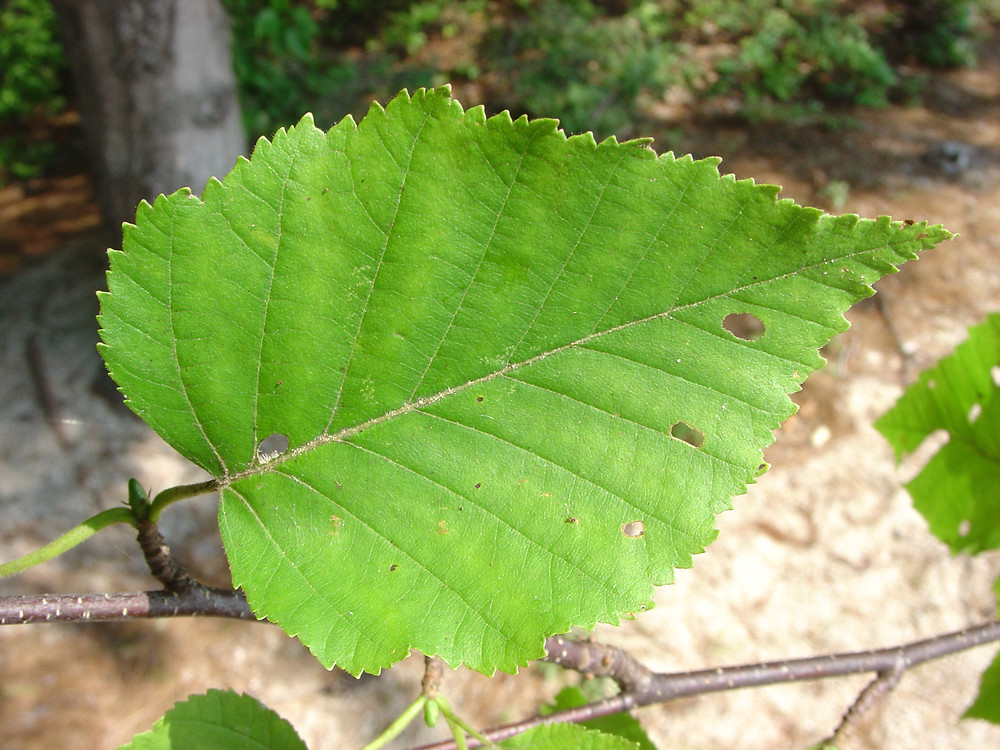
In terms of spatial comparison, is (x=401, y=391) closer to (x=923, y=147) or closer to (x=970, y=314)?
(x=970, y=314)

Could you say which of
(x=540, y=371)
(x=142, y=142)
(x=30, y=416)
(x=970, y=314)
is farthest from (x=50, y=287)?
(x=970, y=314)

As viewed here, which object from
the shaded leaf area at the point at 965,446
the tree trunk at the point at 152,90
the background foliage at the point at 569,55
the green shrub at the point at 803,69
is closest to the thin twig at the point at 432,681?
the shaded leaf area at the point at 965,446

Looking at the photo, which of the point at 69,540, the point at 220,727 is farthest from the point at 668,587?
the point at 69,540

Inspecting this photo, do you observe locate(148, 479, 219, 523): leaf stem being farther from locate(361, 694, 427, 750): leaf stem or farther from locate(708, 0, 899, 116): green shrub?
locate(708, 0, 899, 116): green shrub

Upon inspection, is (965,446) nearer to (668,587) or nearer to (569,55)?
(668,587)

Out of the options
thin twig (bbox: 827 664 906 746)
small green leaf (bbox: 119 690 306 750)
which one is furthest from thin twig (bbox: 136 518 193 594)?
thin twig (bbox: 827 664 906 746)

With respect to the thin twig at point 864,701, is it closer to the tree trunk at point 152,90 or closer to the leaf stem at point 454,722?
the leaf stem at point 454,722
